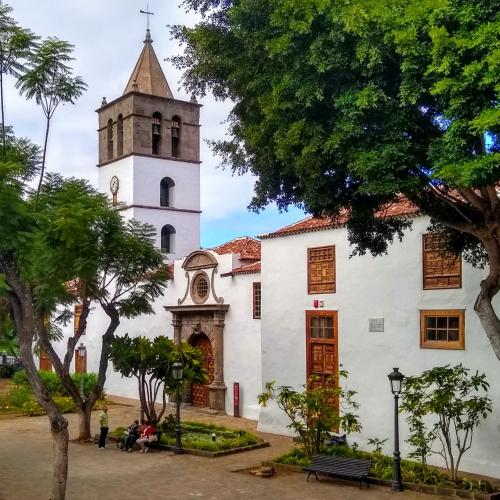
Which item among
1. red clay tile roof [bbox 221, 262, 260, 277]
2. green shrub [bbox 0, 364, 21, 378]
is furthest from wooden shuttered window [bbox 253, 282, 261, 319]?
green shrub [bbox 0, 364, 21, 378]

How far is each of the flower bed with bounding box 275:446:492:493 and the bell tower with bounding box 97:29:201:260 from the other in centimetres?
1898

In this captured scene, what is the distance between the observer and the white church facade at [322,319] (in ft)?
50.9

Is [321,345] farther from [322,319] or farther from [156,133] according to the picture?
[156,133]

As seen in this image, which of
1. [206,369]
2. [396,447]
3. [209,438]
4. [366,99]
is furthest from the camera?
[206,369]

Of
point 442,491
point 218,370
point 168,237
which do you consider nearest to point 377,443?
point 442,491

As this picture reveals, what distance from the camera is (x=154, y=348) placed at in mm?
19094

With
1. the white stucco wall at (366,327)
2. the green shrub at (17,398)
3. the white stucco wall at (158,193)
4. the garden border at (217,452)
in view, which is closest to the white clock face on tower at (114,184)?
the white stucco wall at (158,193)

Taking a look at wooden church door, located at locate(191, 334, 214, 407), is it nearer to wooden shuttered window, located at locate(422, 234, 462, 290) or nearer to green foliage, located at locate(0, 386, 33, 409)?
green foliage, located at locate(0, 386, 33, 409)

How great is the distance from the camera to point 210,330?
2438cm

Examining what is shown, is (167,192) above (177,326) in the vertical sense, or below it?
above

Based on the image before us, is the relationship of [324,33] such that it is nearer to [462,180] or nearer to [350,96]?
[350,96]

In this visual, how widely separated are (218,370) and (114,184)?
14.9m

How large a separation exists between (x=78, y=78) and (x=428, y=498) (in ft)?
32.1

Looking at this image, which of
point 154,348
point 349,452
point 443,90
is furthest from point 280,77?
point 154,348
